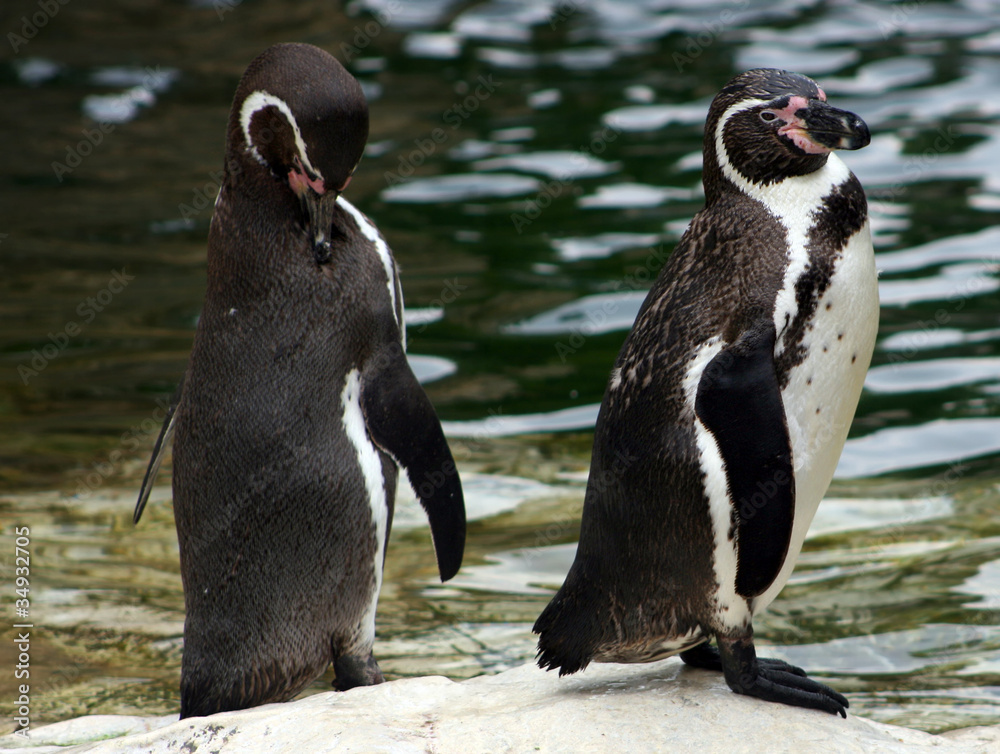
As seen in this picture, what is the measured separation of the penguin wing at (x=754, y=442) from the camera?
2.96 meters

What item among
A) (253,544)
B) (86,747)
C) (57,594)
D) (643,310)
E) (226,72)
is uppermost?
(643,310)

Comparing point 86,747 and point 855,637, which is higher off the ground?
point 86,747

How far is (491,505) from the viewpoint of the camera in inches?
241

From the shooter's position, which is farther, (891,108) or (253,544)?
(891,108)

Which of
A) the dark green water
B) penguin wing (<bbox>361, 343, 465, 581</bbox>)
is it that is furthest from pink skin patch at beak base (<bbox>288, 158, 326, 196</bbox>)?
the dark green water

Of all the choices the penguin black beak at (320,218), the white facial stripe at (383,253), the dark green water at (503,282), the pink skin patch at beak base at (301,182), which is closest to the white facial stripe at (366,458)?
the white facial stripe at (383,253)

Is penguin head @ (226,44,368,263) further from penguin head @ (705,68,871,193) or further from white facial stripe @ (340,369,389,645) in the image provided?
penguin head @ (705,68,871,193)

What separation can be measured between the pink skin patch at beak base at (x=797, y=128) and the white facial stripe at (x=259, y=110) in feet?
3.97

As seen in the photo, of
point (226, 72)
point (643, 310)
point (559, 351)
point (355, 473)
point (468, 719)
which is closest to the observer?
point (468, 719)

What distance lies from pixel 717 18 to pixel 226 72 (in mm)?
6168

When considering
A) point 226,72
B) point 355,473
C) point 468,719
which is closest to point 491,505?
point 355,473

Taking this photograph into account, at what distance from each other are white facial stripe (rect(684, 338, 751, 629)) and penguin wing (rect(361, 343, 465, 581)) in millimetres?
794

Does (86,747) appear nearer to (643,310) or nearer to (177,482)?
(177,482)

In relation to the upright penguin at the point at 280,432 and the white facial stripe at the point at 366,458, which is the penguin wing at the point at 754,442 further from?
the white facial stripe at the point at 366,458
